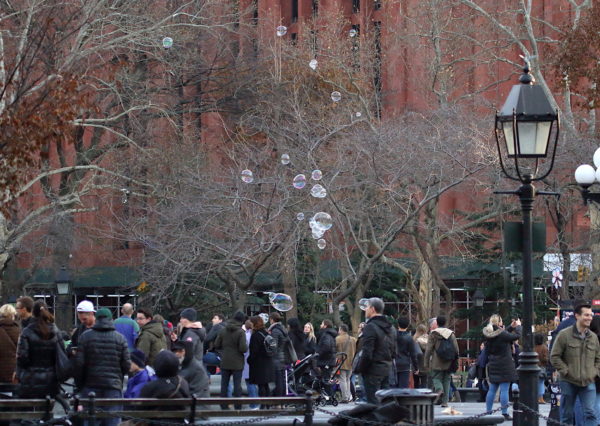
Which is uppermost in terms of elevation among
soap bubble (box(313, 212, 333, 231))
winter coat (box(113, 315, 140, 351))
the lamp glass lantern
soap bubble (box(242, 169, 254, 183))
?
soap bubble (box(242, 169, 254, 183))

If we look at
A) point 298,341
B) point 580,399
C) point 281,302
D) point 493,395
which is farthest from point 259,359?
point 580,399

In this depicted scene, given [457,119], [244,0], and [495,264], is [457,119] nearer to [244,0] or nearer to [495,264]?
[495,264]

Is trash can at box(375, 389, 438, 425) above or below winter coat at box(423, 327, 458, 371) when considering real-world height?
below

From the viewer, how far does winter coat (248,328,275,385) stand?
19.1 m

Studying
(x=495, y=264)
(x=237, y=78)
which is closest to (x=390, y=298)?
(x=495, y=264)

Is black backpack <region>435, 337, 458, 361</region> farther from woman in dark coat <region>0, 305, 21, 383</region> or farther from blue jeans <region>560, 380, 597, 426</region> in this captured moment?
woman in dark coat <region>0, 305, 21, 383</region>

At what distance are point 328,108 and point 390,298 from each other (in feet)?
40.0

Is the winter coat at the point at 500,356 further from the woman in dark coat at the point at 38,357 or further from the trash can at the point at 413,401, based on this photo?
the woman in dark coat at the point at 38,357

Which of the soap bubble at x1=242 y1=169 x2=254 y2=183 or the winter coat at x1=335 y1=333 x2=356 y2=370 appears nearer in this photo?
the winter coat at x1=335 y1=333 x2=356 y2=370

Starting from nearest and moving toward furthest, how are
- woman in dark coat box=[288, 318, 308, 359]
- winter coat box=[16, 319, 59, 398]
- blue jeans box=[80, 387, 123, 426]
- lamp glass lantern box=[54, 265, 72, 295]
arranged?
blue jeans box=[80, 387, 123, 426] → winter coat box=[16, 319, 59, 398] → woman in dark coat box=[288, 318, 308, 359] → lamp glass lantern box=[54, 265, 72, 295]

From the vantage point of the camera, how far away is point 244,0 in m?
54.9

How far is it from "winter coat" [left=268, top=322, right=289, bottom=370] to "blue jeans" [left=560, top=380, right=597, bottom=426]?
6.43m

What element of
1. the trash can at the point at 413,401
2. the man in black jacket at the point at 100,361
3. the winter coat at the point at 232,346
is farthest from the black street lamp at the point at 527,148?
the winter coat at the point at 232,346

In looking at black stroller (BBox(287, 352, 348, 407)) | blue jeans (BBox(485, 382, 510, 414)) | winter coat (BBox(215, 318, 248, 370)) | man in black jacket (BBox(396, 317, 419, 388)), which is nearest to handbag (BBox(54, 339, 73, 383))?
winter coat (BBox(215, 318, 248, 370))
